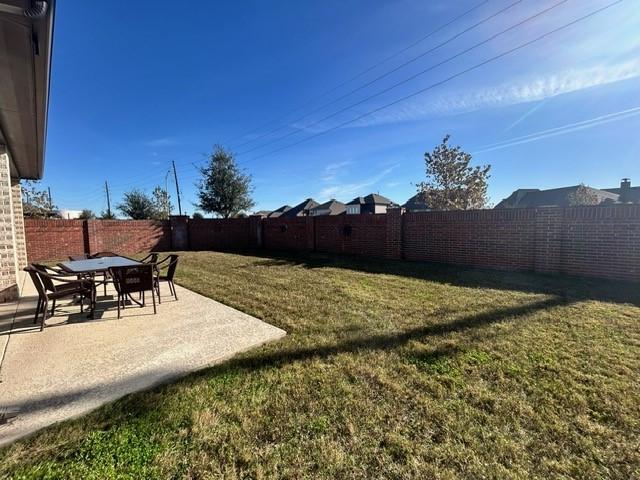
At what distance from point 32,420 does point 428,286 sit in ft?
20.3

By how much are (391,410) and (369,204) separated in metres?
37.3

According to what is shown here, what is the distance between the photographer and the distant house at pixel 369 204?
3862 centimetres

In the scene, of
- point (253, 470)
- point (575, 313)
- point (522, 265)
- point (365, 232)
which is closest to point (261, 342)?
point (253, 470)

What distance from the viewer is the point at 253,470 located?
1.70m

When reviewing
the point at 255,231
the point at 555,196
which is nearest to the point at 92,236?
the point at 255,231

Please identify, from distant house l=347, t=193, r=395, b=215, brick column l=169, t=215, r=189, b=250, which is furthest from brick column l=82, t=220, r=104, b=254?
distant house l=347, t=193, r=395, b=215

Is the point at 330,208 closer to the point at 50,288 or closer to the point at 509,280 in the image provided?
the point at 509,280

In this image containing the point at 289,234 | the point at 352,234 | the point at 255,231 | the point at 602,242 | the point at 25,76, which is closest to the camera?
the point at 25,76

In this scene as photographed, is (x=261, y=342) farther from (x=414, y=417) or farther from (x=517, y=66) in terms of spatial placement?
(x=517, y=66)

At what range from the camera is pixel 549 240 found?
23.5 feet

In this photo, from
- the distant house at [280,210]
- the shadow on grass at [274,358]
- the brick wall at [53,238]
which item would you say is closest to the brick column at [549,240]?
the shadow on grass at [274,358]

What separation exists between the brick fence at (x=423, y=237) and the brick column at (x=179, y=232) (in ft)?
0.17

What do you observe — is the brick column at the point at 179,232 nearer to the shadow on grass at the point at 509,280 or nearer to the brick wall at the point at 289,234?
the brick wall at the point at 289,234

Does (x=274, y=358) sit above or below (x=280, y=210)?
below
